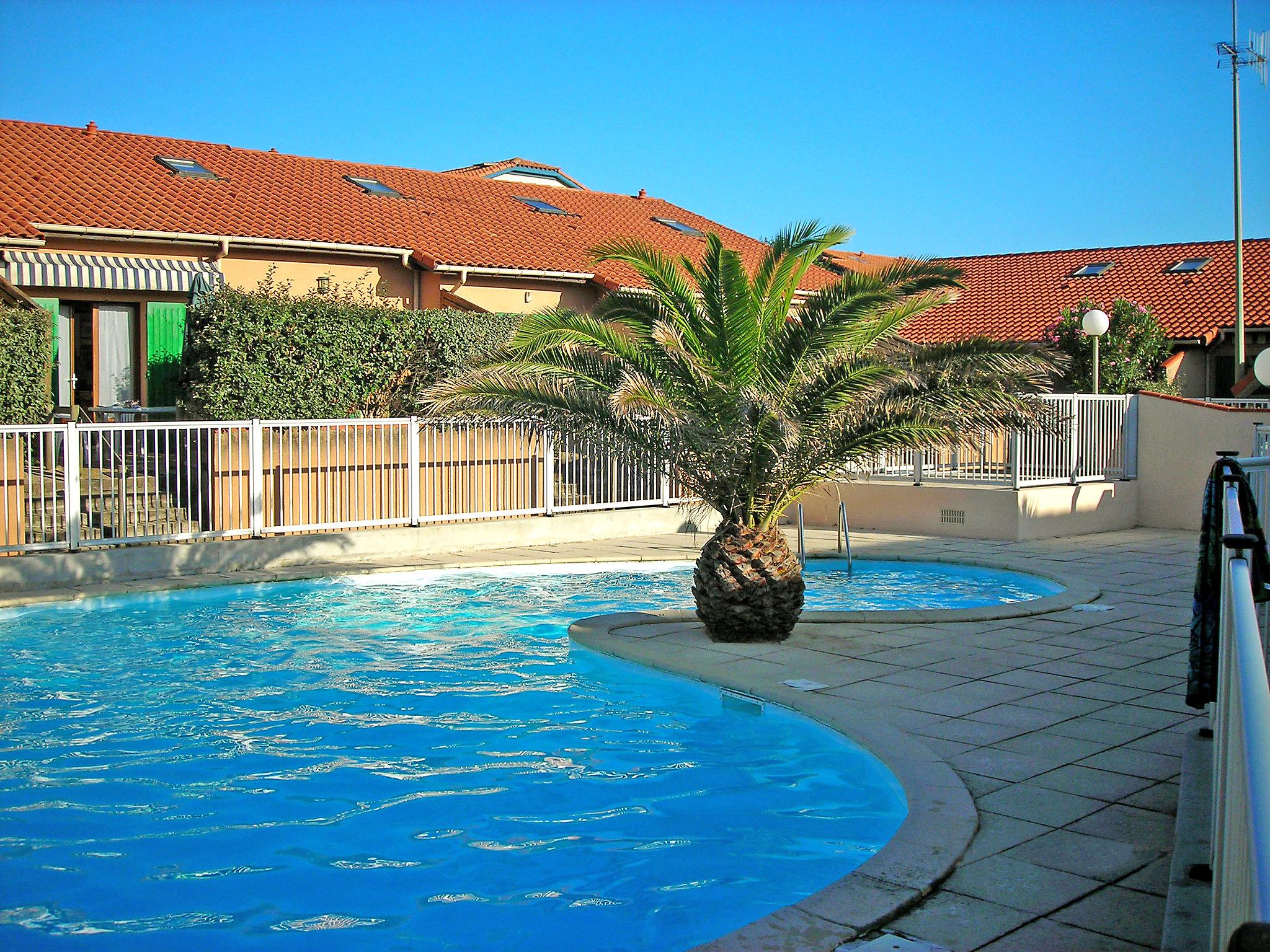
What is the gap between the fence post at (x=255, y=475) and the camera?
1477cm

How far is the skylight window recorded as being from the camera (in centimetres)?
3494

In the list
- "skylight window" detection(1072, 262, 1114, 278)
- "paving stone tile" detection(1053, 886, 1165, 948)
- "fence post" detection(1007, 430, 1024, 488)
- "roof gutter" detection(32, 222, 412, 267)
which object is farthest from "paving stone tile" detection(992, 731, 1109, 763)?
"skylight window" detection(1072, 262, 1114, 278)

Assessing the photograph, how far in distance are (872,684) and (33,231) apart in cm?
1614

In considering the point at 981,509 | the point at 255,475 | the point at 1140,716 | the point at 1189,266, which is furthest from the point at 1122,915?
the point at 1189,266

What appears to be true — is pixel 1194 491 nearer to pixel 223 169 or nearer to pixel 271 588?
pixel 271 588

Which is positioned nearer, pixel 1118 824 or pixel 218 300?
pixel 1118 824

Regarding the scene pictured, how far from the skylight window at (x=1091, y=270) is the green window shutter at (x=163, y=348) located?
26.0 meters

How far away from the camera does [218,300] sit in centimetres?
1623

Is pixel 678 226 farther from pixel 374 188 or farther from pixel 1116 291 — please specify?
pixel 1116 291

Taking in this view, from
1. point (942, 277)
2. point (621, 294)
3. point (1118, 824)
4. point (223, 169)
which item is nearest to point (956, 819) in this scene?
point (1118, 824)

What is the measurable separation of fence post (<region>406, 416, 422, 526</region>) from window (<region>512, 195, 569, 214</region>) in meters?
14.2

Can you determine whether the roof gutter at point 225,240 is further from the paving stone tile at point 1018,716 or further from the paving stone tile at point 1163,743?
the paving stone tile at point 1163,743

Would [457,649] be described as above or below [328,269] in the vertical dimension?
below

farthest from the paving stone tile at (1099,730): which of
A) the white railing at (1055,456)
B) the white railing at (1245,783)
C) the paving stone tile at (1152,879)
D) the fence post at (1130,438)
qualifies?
the fence post at (1130,438)
